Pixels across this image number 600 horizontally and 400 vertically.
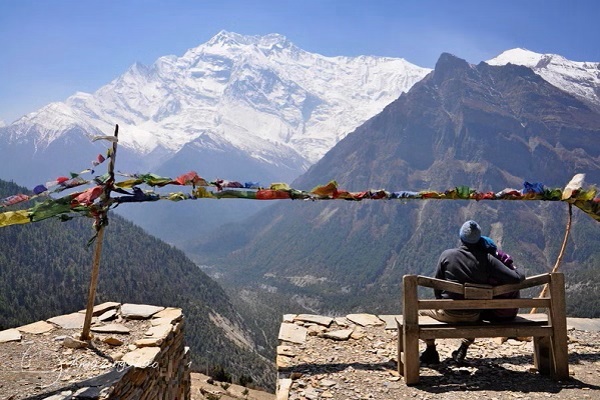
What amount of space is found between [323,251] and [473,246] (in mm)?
186093

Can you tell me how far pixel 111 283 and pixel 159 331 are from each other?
72856 millimetres

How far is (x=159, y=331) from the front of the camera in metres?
8.46

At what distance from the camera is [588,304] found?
71.4 m

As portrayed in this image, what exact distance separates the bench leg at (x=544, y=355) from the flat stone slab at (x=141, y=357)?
228 inches

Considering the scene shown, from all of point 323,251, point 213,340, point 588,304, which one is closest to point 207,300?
point 213,340

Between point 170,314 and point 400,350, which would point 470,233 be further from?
point 170,314

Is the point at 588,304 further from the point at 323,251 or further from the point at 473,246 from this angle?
the point at 323,251

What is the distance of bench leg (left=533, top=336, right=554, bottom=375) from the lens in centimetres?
680

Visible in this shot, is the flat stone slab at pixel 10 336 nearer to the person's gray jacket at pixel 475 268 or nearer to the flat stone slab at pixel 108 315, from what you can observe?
the flat stone slab at pixel 108 315

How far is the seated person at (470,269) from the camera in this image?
6664mm

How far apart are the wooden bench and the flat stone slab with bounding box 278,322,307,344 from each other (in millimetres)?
2218

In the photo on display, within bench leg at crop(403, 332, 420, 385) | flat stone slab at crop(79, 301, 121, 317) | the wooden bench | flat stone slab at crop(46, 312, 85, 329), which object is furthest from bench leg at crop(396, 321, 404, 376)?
flat stone slab at crop(79, 301, 121, 317)

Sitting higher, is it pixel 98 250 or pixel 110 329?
pixel 98 250

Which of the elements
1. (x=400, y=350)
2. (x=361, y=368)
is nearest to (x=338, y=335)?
(x=361, y=368)
